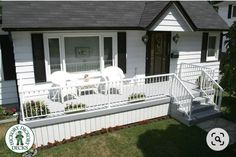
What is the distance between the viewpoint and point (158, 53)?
9.50m

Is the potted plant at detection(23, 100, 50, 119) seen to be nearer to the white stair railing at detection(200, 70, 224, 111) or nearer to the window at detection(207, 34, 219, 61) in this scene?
the white stair railing at detection(200, 70, 224, 111)

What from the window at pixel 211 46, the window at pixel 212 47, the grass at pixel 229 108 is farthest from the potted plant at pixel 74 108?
the window at pixel 211 46

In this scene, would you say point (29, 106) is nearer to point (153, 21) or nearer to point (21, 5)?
point (21, 5)

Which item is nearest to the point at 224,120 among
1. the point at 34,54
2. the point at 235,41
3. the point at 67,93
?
the point at 235,41

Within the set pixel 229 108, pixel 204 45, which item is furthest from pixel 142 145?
pixel 204 45

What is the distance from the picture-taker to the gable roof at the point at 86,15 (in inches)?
258

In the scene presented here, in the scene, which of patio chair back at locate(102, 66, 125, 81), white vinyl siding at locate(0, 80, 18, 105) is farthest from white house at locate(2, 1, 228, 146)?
white vinyl siding at locate(0, 80, 18, 105)

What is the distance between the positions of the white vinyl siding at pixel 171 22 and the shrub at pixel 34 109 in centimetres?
484

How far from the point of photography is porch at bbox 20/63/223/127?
5750 millimetres

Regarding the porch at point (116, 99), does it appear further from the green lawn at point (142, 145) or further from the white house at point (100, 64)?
the green lawn at point (142, 145)

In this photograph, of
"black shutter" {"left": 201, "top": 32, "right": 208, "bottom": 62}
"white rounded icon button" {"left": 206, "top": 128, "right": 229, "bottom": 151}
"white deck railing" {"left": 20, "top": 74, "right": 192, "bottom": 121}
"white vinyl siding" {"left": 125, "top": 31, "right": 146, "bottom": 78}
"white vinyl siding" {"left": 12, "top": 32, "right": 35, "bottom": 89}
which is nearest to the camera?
"white rounded icon button" {"left": 206, "top": 128, "right": 229, "bottom": 151}

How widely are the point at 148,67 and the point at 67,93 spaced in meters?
3.92

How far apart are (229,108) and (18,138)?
8.09 metres

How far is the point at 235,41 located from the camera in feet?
17.8
